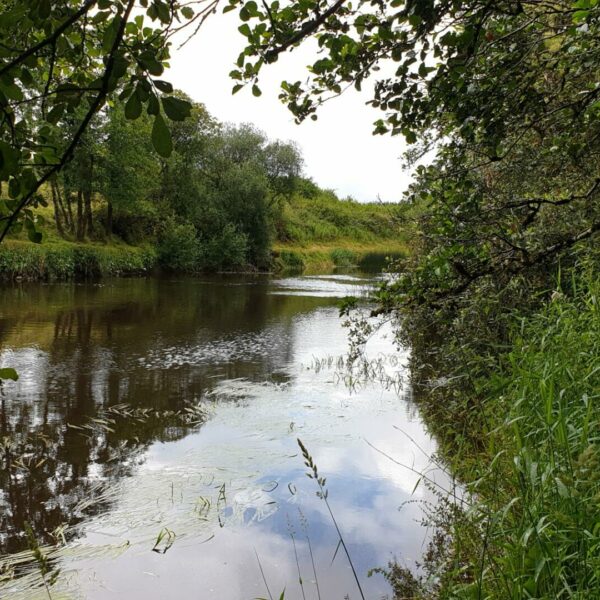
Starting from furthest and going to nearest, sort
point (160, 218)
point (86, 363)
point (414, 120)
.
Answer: point (160, 218), point (86, 363), point (414, 120)

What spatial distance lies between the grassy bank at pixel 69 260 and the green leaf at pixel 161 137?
23.7 meters

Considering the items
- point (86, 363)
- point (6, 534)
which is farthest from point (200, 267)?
point (6, 534)

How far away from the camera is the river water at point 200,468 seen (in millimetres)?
4242

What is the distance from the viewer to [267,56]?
5.96 feet

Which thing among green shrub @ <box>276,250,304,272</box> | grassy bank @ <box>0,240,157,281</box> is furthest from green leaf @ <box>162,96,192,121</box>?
green shrub @ <box>276,250,304,272</box>

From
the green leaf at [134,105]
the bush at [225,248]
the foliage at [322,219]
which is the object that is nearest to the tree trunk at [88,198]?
the bush at [225,248]

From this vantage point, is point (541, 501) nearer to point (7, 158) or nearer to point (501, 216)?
point (501, 216)

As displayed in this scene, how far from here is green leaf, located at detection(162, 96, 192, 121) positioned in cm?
105

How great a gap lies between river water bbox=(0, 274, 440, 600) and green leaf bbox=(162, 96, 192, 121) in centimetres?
327

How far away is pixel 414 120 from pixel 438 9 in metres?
0.80

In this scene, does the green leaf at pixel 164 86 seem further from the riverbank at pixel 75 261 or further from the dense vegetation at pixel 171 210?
the dense vegetation at pixel 171 210

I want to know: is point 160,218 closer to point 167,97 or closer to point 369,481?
point 369,481

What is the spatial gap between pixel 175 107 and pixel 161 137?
7 cm

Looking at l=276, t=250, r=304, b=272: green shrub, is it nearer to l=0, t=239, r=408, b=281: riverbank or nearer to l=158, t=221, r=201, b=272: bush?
l=0, t=239, r=408, b=281: riverbank
